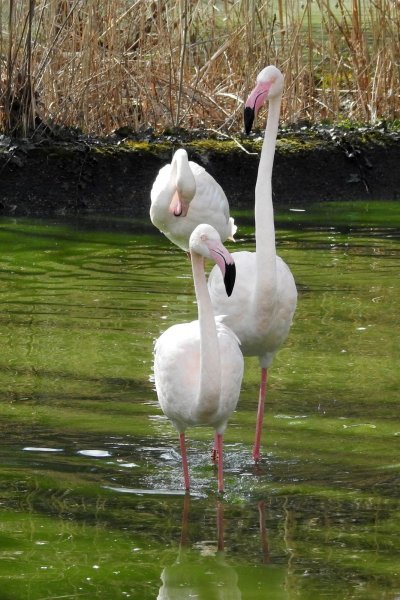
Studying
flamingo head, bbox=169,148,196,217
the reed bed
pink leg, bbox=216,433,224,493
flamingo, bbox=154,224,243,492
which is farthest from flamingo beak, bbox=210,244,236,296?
the reed bed

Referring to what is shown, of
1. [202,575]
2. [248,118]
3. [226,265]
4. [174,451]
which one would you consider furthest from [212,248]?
[202,575]

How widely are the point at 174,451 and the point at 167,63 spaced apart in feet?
17.5

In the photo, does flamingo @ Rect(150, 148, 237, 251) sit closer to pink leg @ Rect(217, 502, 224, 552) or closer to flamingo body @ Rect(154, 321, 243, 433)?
flamingo body @ Rect(154, 321, 243, 433)

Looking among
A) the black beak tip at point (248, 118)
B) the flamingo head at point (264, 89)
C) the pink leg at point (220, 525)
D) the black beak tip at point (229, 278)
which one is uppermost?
the flamingo head at point (264, 89)

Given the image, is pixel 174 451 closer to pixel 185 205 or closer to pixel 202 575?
pixel 202 575

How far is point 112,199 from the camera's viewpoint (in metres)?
9.42

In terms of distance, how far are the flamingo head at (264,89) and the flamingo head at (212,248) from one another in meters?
0.87

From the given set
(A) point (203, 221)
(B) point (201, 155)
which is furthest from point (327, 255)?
(B) point (201, 155)

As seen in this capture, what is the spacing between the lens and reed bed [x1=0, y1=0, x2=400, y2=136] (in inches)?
358

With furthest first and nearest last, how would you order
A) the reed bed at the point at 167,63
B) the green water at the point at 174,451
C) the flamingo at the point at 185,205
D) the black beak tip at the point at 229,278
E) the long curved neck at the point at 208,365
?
1. the reed bed at the point at 167,63
2. the flamingo at the point at 185,205
3. the long curved neck at the point at 208,365
4. the black beak tip at the point at 229,278
5. the green water at the point at 174,451

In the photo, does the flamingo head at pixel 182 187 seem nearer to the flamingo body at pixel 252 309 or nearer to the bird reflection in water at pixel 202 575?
the flamingo body at pixel 252 309

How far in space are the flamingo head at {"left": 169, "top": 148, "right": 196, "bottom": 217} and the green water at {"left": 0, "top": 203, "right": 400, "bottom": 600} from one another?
0.49 meters

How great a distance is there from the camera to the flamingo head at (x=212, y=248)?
3.96 meters

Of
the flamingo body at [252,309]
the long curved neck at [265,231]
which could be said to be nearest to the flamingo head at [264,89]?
the long curved neck at [265,231]
